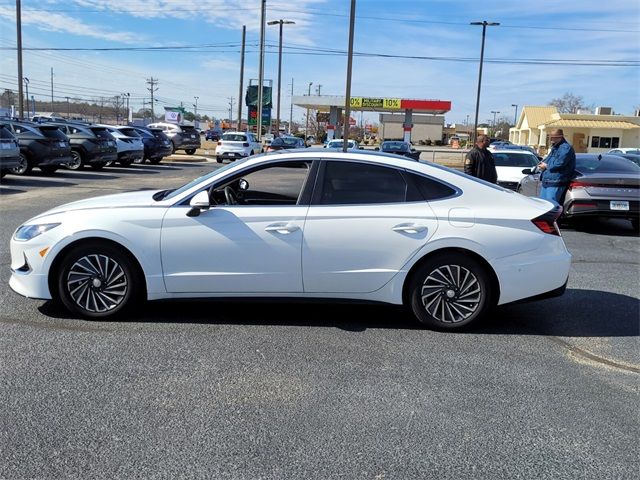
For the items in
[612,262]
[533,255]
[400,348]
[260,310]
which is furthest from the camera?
[612,262]

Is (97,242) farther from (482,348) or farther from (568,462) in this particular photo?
(568,462)

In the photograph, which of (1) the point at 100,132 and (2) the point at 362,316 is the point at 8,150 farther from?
(2) the point at 362,316

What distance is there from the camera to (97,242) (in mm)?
4930

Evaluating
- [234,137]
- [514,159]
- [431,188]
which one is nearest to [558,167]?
[431,188]

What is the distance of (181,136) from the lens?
35.2 m

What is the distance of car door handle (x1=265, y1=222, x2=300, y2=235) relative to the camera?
4.91 m

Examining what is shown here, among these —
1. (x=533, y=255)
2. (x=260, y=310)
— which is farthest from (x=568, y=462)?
(x=260, y=310)

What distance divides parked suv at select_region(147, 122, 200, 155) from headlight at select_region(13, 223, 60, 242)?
3059 centimetres

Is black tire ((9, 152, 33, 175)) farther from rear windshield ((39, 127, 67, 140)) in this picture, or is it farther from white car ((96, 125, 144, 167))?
white car ((96, 125, 144, 167))

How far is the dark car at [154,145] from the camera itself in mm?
26500

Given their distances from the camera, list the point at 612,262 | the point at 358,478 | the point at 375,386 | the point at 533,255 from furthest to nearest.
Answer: the point at 612,262 < the point at 533,255 < the point at 375,386 < the point at 358,478

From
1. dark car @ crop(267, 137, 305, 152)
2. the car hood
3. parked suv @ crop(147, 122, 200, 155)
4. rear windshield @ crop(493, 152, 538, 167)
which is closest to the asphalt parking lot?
the car hood

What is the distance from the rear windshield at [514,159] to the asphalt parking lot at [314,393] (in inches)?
459

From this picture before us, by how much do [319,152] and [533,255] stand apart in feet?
6.56
